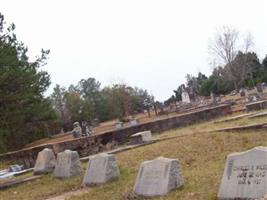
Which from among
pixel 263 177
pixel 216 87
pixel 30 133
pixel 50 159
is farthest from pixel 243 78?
pixel 263 177

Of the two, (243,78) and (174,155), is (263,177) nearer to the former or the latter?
(174,155)

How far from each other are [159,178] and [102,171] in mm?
2994

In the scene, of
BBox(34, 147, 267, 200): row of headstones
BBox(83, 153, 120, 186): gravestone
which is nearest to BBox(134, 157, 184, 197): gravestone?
BBox(34, 147, 267, 200): row of headstones

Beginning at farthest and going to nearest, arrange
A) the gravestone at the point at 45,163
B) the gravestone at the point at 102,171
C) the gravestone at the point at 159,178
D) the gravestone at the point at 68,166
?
the gravestone at the point at 45,163, the gravestone at the point at 68,166, the gravestone at the point at 102,171, the gravestone at the point at 159,178

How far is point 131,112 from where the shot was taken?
62.9 metres

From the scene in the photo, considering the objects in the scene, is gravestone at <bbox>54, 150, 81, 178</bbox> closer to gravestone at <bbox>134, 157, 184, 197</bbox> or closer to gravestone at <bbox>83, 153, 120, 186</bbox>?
gravestone at <bbox>83, 153, 120, 186</bbox>

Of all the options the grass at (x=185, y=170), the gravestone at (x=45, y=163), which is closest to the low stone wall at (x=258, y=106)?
the grass at (x=185, y=170)

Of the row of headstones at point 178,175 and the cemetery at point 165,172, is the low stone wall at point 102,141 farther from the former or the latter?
the row of headstones at point 178,175

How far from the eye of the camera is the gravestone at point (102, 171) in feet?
38.2

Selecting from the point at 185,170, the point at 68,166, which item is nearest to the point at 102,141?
the point at 68,166

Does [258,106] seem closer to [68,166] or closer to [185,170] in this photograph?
[68,166]

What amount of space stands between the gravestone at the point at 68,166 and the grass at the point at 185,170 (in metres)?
0.26

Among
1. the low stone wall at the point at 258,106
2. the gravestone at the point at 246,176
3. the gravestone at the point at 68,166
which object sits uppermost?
the low stone wall at the point at 258,106

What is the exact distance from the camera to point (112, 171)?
11758 millimetres
